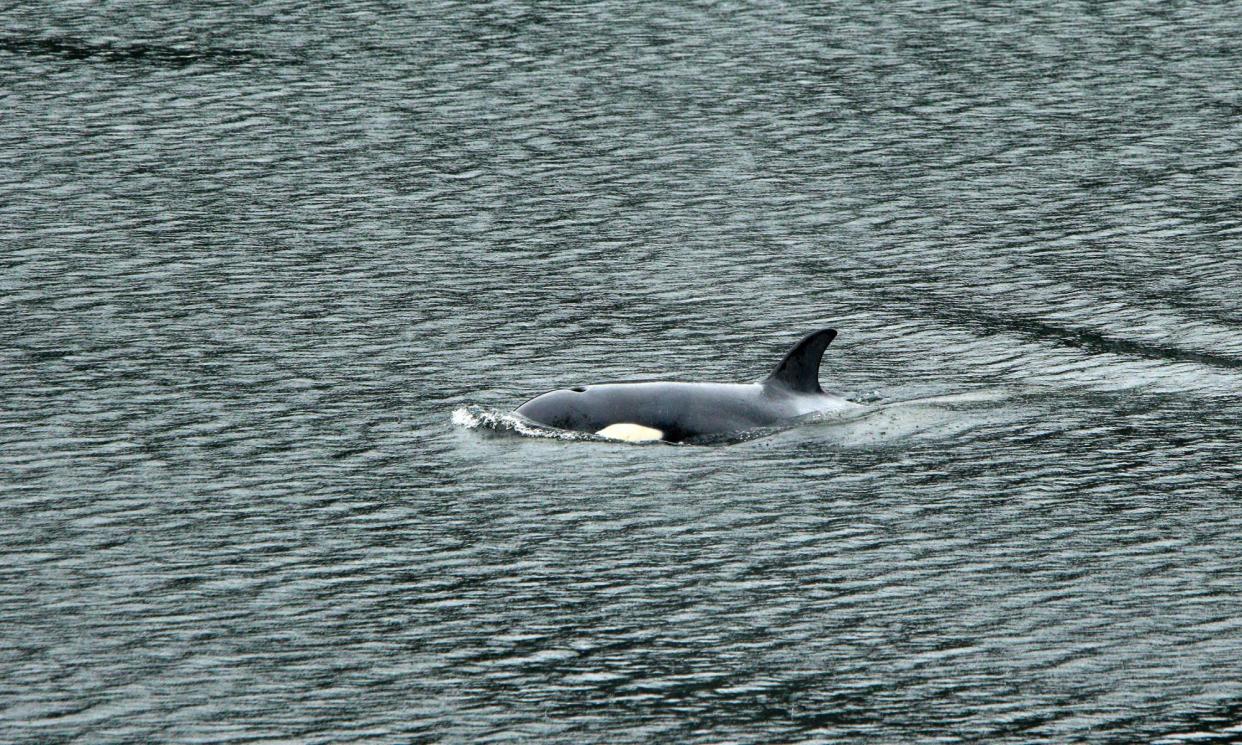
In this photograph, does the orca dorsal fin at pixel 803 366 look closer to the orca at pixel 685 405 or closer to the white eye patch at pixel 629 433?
the orca at pixel 685 405

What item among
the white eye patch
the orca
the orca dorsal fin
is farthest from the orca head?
the orca dorsal fin

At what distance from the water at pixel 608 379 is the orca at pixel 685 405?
1.03 feet

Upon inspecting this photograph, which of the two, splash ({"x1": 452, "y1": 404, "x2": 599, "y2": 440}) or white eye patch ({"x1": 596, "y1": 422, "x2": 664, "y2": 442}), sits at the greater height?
white eye patch ({"x1": 596, "y1": 422, "x2": 664, "y2": 442})

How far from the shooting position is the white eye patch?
25.8 metres

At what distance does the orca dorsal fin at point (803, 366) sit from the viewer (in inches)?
1033

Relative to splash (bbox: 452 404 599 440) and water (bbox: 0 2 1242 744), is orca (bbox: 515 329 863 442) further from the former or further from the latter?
water (bbox: 0 2 1242 744)

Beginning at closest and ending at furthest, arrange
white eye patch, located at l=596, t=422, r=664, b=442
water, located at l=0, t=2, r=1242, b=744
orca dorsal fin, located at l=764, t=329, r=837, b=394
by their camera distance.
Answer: water, located at l=0, t=2, r=1242, b=744 < white eye patch, located at l=596, t=422, r=664, b=442 < orca dorsal fin, located at l=764, t=329, r=837, b=394

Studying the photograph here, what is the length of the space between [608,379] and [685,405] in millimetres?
3212

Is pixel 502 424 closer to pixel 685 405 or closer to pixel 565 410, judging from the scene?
pixel 565 410

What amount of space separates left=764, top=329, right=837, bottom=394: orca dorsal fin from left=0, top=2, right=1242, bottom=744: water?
64cm

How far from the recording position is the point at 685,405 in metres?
26.1

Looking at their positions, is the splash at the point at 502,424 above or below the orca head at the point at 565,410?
below

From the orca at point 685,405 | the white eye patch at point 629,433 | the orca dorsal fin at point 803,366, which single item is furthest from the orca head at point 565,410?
the orca dorsal fin at point 803,366

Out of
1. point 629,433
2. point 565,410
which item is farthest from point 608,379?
point 629,433
